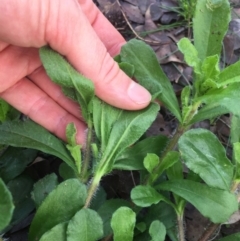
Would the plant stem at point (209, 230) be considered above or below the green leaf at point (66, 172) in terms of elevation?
below

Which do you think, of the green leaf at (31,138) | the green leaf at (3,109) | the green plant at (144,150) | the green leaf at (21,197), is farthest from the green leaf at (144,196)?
the green leaf at (3,109)

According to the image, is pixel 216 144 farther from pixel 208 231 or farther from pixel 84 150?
pixel 84 150

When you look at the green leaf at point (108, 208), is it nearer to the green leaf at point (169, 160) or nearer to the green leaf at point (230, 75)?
the green leaf at point (169, 160)

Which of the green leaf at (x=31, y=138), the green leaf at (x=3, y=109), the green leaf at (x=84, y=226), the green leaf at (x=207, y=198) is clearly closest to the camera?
the green leaf at (x=84, y=226)

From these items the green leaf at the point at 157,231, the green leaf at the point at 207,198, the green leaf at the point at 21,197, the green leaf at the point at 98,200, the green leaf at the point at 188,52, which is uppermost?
the green leaf at the point at 188,52

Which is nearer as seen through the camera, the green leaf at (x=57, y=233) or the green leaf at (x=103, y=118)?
the green leaf at (x=57, y=233)

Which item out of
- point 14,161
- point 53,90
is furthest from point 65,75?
point 14,161

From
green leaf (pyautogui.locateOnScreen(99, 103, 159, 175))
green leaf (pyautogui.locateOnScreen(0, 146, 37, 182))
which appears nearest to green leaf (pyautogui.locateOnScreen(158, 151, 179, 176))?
green leaf (pyautogui.locateOnScreen(99, 103, 159, 175))
